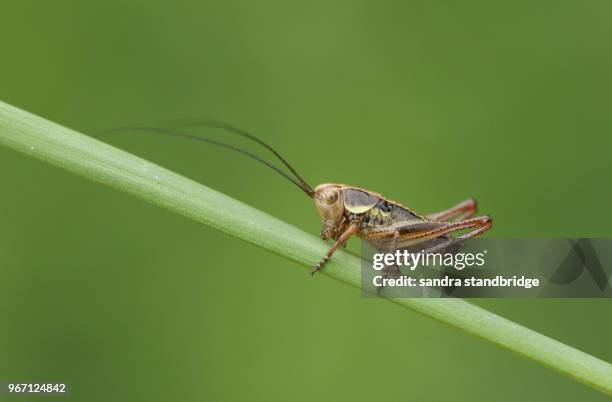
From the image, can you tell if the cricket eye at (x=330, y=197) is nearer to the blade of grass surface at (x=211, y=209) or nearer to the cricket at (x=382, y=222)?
the cricket at (x=382, y=222)

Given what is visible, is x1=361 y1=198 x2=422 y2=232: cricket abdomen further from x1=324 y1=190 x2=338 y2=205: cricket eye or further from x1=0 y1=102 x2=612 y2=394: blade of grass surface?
x1=0 y1=102 x2=612 y2=394: blade of grass surface

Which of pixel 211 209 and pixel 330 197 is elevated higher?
pixel 330 197

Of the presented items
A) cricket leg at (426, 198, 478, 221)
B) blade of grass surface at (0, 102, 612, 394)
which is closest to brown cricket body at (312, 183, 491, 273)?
cricket leg at (426, 198, 478, 221)

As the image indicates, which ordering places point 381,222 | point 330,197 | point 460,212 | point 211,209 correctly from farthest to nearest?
point 460,212 → point 381,222 → point 330,197 → point 211,209

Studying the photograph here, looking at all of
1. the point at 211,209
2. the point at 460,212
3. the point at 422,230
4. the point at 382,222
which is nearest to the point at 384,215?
the point at 382,222

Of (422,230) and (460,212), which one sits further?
(460,212)

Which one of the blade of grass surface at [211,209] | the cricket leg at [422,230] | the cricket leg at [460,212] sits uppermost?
the cricket leg at [460,212]

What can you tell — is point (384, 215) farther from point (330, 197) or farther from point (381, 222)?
point (330, 197)

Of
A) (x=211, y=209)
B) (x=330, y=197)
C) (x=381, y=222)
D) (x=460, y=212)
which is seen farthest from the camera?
(x=460, y=212)

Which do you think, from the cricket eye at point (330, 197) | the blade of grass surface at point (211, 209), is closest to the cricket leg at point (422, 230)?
the cricket eye at point (330, 197)
